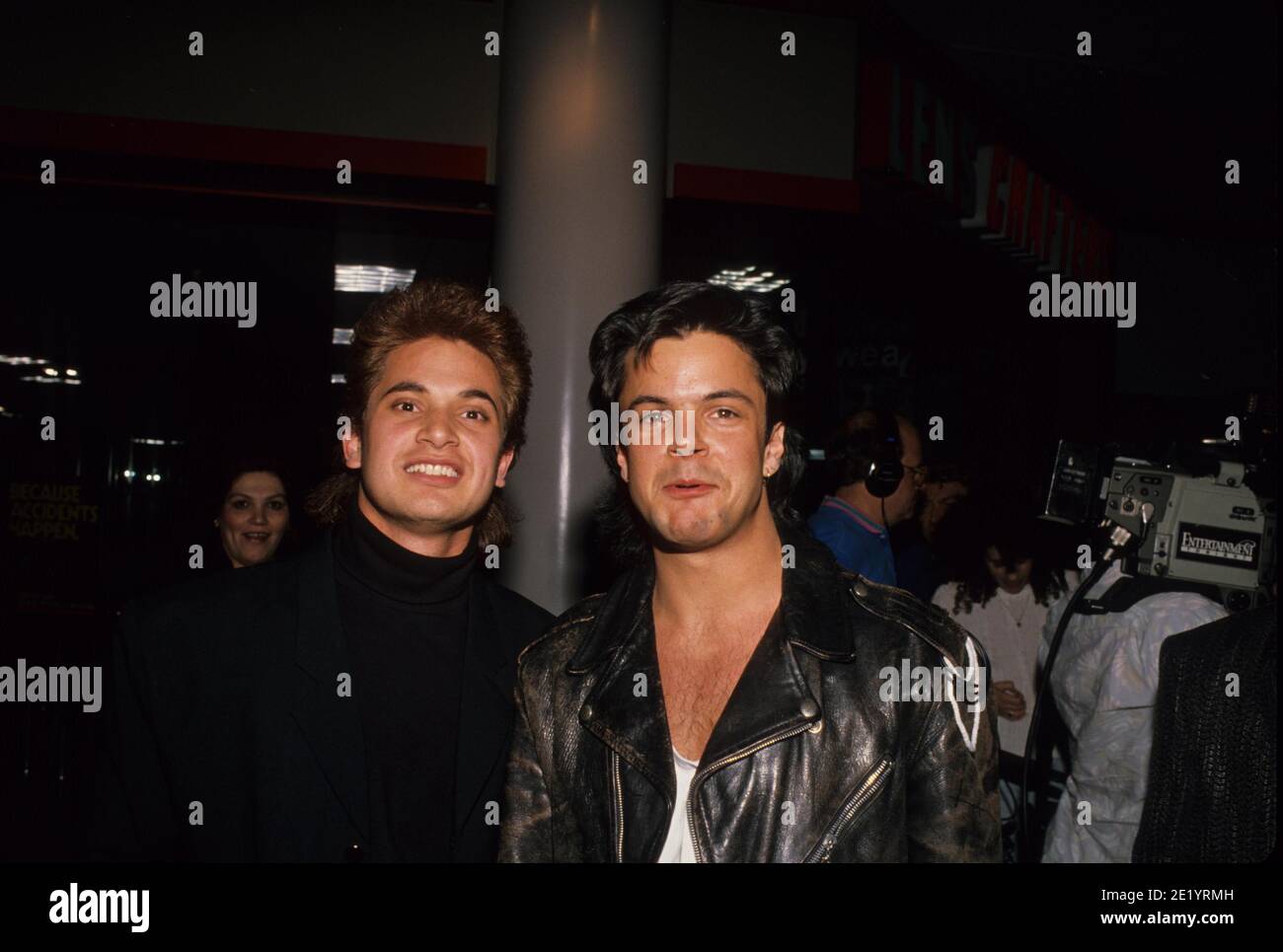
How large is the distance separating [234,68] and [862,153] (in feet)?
9.89

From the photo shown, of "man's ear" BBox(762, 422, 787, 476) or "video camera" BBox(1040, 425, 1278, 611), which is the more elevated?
"man's ear" BBox(762, 422, 787, 476)

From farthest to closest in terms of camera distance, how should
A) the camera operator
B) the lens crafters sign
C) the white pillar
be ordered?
the lens crafters sign, the white pillar, the camera operator

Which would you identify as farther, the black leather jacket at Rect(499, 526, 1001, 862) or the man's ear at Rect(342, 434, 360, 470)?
the man's ear at Rect(342, 434, 360, 470)

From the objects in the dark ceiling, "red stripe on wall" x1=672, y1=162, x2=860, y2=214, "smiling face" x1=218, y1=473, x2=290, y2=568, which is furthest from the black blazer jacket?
the dark ceiling

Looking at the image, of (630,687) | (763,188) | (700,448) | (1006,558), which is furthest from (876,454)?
(630,687)

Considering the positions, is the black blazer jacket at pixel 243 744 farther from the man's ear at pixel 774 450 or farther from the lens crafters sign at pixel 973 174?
the lens crafters sign at pixel 973 174

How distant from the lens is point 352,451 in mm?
2400

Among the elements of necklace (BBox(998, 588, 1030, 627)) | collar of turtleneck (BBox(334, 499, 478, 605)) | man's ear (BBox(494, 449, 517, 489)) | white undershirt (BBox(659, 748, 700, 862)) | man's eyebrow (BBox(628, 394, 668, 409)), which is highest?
man's eyebrow (BBox(628, 394, 668, 409))

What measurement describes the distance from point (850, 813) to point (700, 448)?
712mm

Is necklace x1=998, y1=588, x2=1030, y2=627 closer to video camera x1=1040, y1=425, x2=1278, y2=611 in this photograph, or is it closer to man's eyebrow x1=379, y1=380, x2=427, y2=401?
video camera x1=1040, y1=425, x2=1278, y2=611

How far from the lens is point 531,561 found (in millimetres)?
3857

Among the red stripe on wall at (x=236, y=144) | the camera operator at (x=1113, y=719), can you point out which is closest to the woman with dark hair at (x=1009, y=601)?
the camera operator at (x=1113, y=719)

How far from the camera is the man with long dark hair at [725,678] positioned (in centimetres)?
176

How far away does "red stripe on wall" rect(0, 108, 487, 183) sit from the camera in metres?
4.42
